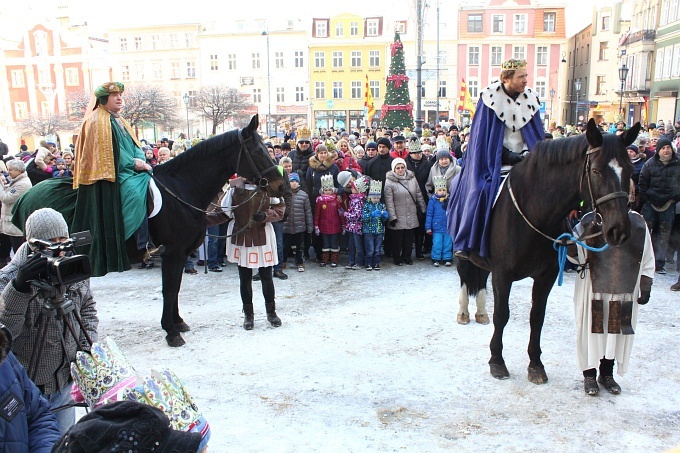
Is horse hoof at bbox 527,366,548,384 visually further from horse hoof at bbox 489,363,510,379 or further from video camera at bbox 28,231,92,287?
video camera at bbox 28,231,92,287

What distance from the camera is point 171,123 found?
3872cm

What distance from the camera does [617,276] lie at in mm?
4273

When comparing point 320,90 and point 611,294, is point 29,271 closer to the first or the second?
point 611,294

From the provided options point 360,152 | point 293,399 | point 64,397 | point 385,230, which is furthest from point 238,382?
point 360,152

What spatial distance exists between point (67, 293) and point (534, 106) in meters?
4.23

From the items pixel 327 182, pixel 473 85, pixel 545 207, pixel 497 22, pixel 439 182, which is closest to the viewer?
pixel 545 207

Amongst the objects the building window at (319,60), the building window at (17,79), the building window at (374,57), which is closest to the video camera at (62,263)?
the building window at (374,57)

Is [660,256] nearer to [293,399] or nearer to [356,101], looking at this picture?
[293,399]

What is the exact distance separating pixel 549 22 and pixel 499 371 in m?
50.7

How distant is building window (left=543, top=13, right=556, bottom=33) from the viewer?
48.2 m

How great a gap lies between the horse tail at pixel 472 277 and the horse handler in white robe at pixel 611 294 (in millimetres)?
1729

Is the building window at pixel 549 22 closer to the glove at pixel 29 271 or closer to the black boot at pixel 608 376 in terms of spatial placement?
the black boot at pixel 608 376

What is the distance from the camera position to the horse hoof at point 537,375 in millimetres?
4746

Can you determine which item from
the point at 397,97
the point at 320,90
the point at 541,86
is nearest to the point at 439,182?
the point at 397,97
